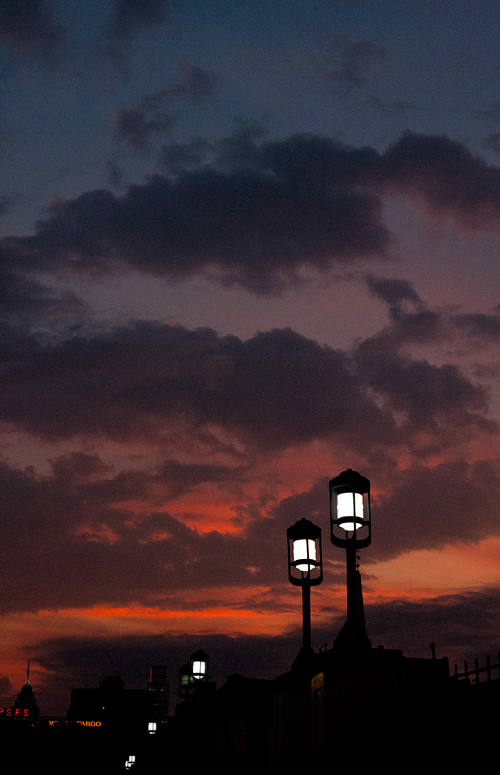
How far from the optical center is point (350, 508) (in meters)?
14.9

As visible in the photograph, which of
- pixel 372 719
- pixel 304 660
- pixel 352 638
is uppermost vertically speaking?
pixel 352 638

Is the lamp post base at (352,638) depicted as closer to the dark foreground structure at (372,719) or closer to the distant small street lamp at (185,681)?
the dark foreground structure at (372,719)

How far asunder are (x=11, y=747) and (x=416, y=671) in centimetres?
15103

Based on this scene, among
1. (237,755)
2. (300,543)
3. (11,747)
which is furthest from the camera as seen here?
(11,747)

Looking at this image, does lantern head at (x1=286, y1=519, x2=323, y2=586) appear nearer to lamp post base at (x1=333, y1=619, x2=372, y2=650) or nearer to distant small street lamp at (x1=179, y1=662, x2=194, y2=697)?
lamp post base at (x1=333, y1=619, x2=372, y2=650)

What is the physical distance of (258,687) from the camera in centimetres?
2859

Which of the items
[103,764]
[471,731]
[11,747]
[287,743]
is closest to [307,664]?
[287,743]

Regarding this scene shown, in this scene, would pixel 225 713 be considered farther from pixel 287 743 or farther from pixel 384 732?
pixel 384 732

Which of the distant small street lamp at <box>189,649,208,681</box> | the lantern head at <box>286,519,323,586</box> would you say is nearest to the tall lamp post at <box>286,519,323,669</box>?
the lantern head at <box>286,519,323,586</box>

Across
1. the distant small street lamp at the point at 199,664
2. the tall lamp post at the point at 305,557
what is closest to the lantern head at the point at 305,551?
the tall lamp post at the point at 305,557

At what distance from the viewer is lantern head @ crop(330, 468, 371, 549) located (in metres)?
14.8

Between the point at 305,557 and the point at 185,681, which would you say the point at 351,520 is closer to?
the point at 305,557

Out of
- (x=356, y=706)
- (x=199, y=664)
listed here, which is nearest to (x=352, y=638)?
(x=356, y=706)

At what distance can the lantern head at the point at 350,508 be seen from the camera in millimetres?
14836
